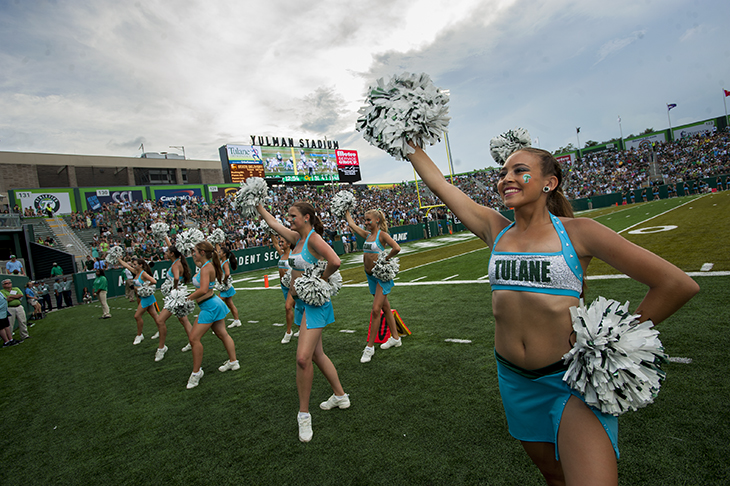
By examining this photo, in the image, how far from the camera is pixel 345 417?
3.50 meters

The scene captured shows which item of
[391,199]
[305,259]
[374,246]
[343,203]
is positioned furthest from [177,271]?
[391,199]

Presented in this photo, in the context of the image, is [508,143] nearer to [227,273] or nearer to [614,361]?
[614,361]

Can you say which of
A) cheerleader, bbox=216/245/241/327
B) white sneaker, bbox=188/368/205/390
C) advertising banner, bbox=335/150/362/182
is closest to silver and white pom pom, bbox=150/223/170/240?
cheerleader, bbox=216/245/241/327

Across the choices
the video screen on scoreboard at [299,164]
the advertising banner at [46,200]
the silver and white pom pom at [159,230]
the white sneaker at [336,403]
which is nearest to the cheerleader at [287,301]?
the silver and white pom pom at [159,230]

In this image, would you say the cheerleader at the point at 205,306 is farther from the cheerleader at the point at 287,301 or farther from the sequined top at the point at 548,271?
the sequined top at the point at 548,271

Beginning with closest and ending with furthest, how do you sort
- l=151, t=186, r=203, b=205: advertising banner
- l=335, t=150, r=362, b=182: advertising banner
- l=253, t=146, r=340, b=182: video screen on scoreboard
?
1. l=151, t=186, r=203, b=205: advertising banner
2. l=253, t=146, r=340, b=182: video screen on scoreboard
3. l=335, t=150, r=362, b=182: advertising banner

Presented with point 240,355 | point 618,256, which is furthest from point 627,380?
point 240,355

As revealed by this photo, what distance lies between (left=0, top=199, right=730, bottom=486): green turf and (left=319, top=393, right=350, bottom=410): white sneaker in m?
0.07

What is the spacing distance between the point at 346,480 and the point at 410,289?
279 inches

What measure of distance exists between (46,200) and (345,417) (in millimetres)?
33146

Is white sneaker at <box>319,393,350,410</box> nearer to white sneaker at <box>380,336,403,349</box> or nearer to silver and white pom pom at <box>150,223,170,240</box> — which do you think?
white sneaker at <box>380,336,403,349</box>

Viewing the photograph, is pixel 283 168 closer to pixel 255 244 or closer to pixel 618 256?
pixel 255 244

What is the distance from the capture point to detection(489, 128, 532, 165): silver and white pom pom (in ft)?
8.05

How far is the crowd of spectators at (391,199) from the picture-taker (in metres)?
24.4
